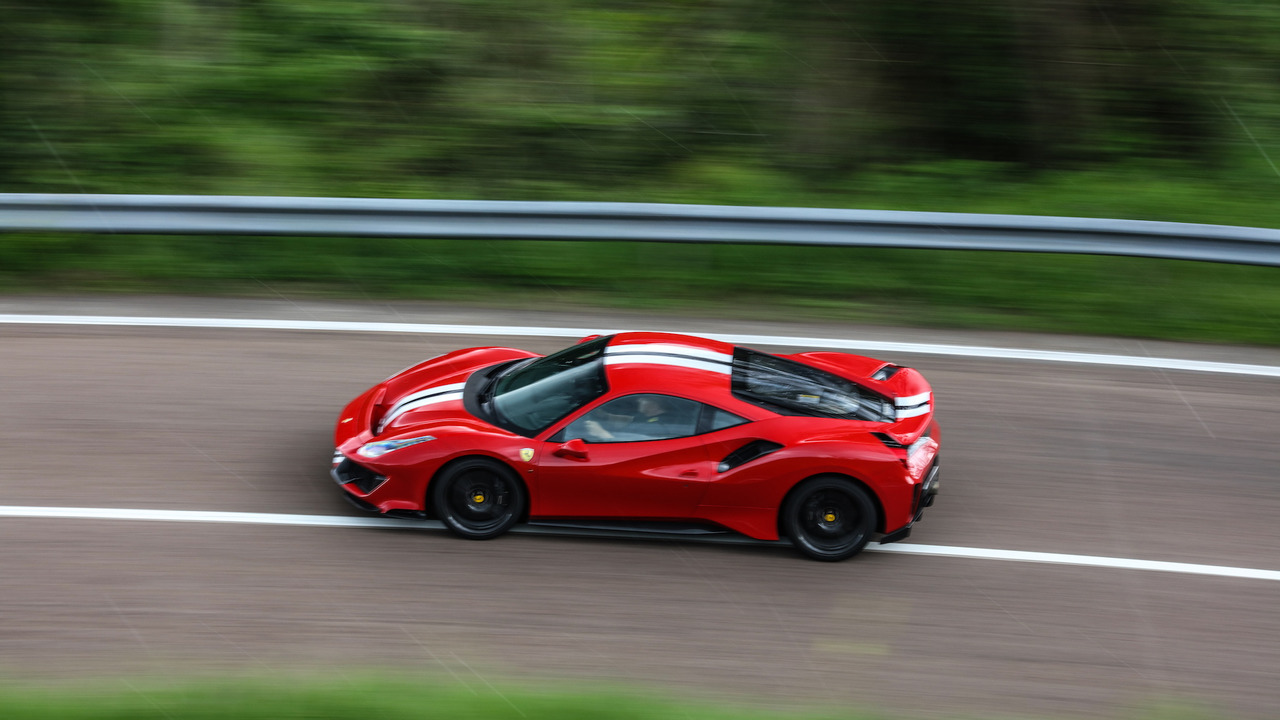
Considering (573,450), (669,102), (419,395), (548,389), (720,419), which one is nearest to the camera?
(573,450)

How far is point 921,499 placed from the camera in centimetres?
643

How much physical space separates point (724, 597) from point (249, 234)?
5.61 meters

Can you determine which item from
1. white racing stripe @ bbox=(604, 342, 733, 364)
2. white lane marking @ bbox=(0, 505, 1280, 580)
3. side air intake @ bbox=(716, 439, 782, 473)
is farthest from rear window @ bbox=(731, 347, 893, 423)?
white lane marking @ bbox=(0, 505, 1280, 580)

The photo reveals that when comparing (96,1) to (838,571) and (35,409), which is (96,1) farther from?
(838,571)

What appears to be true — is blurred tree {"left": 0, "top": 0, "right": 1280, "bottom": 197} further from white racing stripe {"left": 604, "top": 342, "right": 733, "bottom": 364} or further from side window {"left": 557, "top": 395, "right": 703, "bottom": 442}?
side window {"left": 557, "top": 395, "right": 703, "bottom": 442}

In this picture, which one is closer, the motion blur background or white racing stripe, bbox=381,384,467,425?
white racing stripe, bbox=381,384,467,425

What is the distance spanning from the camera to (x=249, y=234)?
9.64 m

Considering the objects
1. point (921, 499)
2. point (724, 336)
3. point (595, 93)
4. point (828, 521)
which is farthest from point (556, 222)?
point (921, 499)

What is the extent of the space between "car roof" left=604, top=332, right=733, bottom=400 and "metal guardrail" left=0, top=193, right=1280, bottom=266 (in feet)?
9.43

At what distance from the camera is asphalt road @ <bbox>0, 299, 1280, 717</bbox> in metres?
5.53

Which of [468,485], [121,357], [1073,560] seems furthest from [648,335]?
[121,357]

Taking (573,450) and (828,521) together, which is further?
(828,521)

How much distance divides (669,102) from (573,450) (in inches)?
279

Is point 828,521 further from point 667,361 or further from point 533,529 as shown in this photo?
point 533,529
